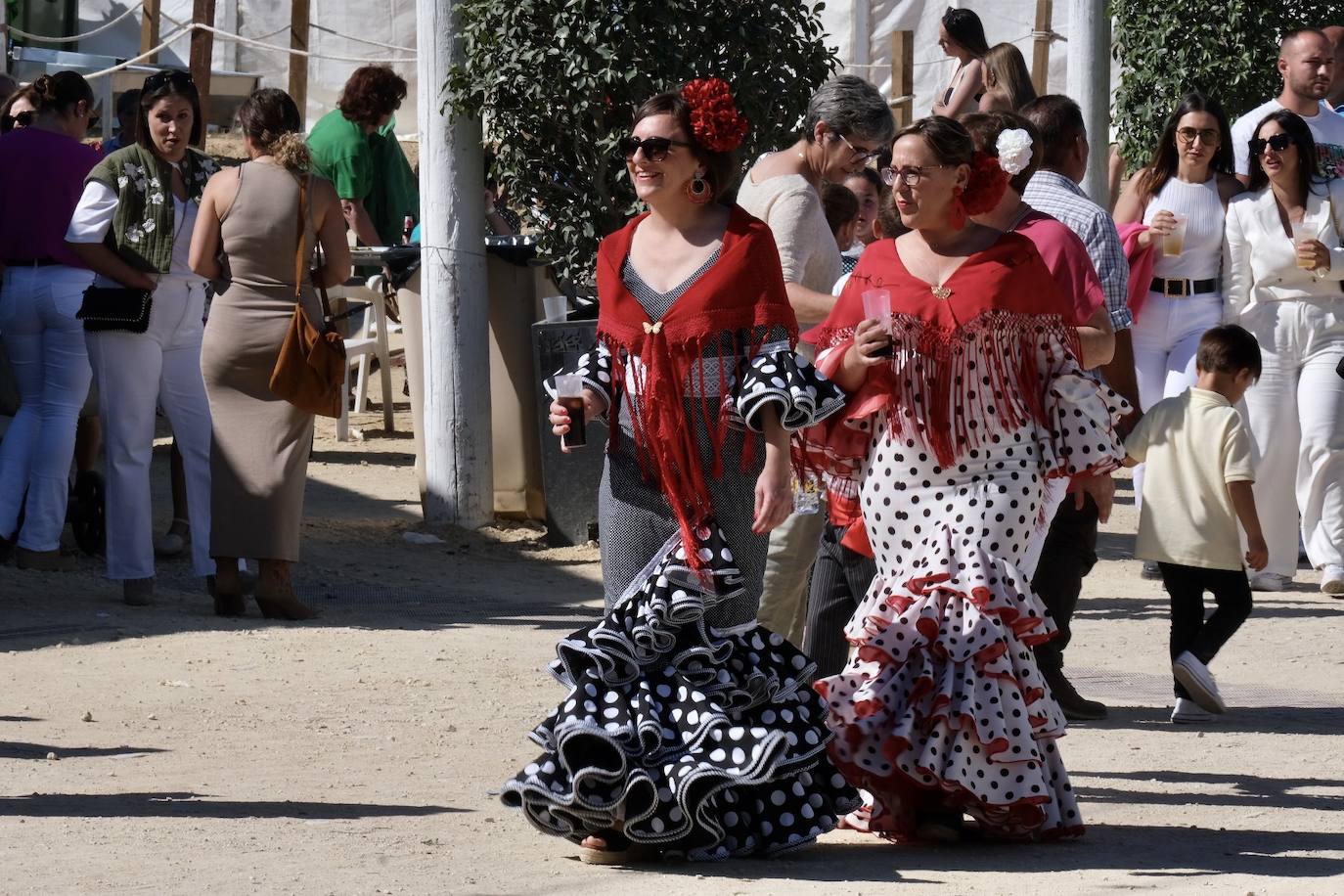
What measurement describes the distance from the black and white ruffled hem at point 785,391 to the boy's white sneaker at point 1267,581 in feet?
17.9

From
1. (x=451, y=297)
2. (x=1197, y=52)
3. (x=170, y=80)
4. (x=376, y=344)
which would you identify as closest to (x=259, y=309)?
(x=170, y=80)

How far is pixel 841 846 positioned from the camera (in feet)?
17.2

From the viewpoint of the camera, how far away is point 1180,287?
9.77 m

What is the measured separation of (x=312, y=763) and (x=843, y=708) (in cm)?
165

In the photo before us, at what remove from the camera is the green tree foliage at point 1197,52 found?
1326 centimetres

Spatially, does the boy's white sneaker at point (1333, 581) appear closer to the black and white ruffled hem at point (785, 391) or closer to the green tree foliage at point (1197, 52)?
the green tree foliage at point (1197, 52)

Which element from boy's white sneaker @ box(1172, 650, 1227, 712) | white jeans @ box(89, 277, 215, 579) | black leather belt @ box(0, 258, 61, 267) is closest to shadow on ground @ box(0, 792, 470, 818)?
boy's white sneaker @ box(1172, 650, 1227, 712)

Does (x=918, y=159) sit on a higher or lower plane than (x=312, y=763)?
higher

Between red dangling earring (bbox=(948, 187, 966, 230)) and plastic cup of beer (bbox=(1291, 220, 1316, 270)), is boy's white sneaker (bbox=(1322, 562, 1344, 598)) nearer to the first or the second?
plastic cup of beer (bbox=(1291, 220, 1316, 270))

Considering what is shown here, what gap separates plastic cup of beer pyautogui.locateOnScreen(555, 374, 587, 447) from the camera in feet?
16.4

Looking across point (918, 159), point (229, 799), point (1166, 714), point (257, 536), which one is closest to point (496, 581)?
point (257, 536)

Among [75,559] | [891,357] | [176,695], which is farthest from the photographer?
[75,559]

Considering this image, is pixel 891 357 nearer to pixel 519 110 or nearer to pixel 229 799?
pixel 229 799

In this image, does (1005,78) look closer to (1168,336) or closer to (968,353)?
(1168,336)
